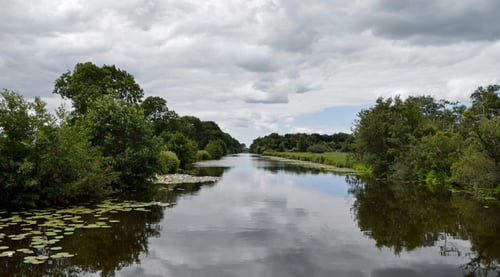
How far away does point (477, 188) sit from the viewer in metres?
19.9

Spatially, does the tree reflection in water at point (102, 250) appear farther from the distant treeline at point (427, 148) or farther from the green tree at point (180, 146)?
the green tree at point (180, 146)

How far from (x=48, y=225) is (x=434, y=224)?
11.7 meters

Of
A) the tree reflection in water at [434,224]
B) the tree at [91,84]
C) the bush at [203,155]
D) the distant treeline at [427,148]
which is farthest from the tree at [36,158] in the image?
the bush at [203,155]

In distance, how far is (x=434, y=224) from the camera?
12656 mm

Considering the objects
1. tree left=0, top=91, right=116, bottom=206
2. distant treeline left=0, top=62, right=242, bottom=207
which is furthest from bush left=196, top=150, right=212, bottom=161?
tree left=0, top=91, right=116, bottom=206

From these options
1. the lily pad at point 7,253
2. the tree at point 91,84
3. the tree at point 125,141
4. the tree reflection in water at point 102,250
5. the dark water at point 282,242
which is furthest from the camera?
the tree at point 91,84

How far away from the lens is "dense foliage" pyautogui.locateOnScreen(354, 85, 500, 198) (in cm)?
1944

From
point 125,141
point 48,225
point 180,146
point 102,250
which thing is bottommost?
point 102,250

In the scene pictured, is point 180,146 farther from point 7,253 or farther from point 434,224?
point 7,253

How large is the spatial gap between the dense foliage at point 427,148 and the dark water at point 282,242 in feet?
13.9

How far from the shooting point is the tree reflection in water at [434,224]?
9266 mm

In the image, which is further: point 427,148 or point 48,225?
point 427,148

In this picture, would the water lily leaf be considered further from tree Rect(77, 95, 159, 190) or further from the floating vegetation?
tree Rect(77, 95, 159, 190)

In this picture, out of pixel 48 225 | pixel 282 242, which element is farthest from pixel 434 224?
pixel 48 225
